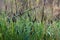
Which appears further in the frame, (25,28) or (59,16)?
(59,16)

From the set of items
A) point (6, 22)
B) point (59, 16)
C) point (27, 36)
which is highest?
point (6, 22)

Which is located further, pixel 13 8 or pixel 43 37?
pixel 13 8

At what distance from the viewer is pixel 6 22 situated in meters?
2.99

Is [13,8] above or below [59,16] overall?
above

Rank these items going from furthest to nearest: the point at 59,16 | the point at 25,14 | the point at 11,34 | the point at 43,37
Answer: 1. the point at 59,16
2. the point at 25,14
3. the point at 43,37
4. the point at 11,34

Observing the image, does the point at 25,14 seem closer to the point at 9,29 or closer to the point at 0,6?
the point at 0,6

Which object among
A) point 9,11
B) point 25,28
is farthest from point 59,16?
point 25,28

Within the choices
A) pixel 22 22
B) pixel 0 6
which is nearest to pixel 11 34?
pixel 22 22

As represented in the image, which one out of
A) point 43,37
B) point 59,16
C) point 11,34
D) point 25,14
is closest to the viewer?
point 11,34

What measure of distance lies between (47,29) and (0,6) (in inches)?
35.6

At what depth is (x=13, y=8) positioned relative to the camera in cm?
376

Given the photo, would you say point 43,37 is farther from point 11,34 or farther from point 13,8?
point 13,8

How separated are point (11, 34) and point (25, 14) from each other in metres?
0.73

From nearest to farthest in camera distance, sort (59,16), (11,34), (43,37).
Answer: (11,34) → (43,37) → (59,16)
